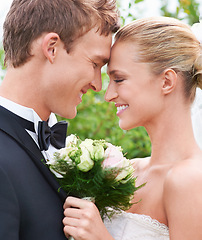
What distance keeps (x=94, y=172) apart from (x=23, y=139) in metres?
0.52

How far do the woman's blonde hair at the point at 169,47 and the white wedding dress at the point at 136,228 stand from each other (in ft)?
3.46

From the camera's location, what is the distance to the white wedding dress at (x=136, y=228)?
2809mm

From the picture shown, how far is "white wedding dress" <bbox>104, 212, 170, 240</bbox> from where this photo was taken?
2.81 m

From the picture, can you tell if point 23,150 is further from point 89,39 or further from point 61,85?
point 89,39

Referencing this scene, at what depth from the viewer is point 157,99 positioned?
3053mm

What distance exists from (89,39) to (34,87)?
1.83 ft

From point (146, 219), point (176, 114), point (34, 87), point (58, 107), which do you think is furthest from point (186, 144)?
point (34, 87)

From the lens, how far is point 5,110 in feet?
8.41

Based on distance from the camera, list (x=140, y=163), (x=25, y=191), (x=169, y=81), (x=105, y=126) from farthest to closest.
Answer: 1. (x=105, y=126)
2. (x=140, y=163)
3. (x=169, y=81)
4. (x=25, y=191)

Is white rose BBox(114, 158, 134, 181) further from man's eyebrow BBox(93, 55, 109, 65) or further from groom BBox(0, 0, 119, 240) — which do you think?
man's eyebrow BBox(93, 55, 109, 65)

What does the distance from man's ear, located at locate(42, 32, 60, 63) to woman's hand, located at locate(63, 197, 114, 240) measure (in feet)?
3.37

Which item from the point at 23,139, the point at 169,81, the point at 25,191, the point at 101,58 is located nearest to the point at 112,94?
the point at 101,58

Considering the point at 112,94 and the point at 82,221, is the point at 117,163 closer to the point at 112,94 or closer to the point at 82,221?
the point at 82,221

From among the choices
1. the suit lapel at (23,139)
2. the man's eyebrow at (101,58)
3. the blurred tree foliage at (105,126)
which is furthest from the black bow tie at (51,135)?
the blurred tree foliage at (105,126)
